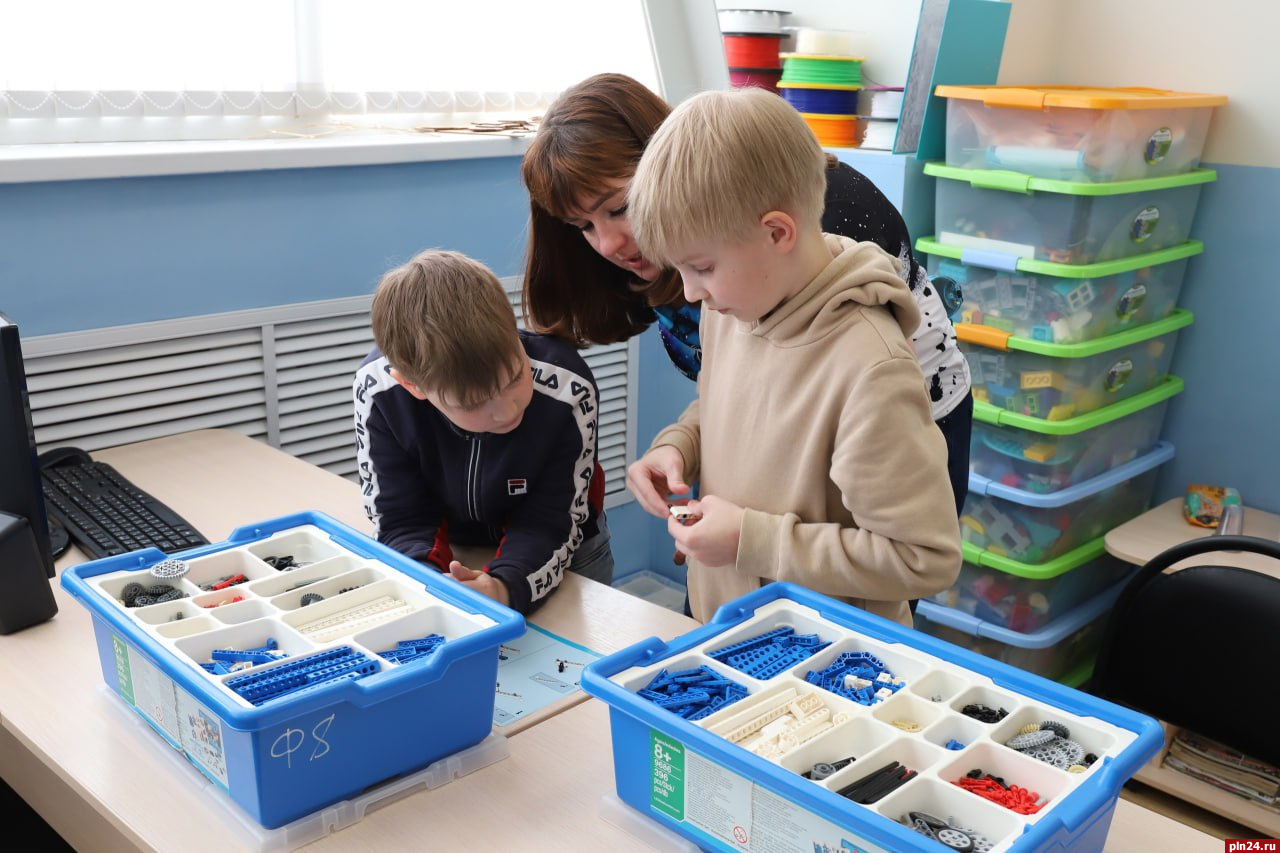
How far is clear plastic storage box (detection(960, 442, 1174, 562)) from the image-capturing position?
2.31 metres

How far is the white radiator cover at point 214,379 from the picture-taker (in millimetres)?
1841

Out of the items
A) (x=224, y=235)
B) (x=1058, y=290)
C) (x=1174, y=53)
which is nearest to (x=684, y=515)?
(x=224, y=235)

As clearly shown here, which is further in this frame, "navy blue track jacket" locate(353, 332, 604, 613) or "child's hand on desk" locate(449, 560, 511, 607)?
"navy blue track jacket" locate(353, 332, 604, 613)

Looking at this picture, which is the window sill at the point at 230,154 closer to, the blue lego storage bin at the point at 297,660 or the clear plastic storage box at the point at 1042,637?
the blue lego storage bin at the point at 297,660

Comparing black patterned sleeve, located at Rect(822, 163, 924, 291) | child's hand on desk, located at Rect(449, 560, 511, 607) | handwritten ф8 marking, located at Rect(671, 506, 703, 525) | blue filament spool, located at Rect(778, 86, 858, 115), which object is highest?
blue filament spool, located at Rect(778, 86, 858, 115)

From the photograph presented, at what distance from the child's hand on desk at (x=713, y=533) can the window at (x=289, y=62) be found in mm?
1440

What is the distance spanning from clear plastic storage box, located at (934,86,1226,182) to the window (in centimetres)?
88

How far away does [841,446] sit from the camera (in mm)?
1097

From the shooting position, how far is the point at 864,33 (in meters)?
2.59

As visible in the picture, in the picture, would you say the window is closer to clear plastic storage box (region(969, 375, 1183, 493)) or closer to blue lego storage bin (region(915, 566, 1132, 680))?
clear plastic storage box (region(969, 375, 1183, 493))

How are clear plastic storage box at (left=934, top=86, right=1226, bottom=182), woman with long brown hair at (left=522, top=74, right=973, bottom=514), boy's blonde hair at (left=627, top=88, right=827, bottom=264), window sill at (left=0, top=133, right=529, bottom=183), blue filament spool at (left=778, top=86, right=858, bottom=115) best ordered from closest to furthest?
boy's blonde hair at (left=627, top=88, right=827, bottom=264) → woman with long brown hair at (left=522, top=74, right=973, bottom=514) → window sill at (left=0, top=133, right=529, bottom=183) → clear plastic storage box at (left=934, top=86, right=1226, bottom=182) → blue filament spool at (left=778, top=86, right=858, bottom=115)

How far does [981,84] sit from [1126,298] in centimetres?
55

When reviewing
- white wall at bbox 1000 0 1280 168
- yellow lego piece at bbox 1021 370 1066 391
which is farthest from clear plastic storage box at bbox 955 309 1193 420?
white wall at bbox 1000 0 1280 168

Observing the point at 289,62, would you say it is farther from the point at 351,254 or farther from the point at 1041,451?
the point at 1041,451
